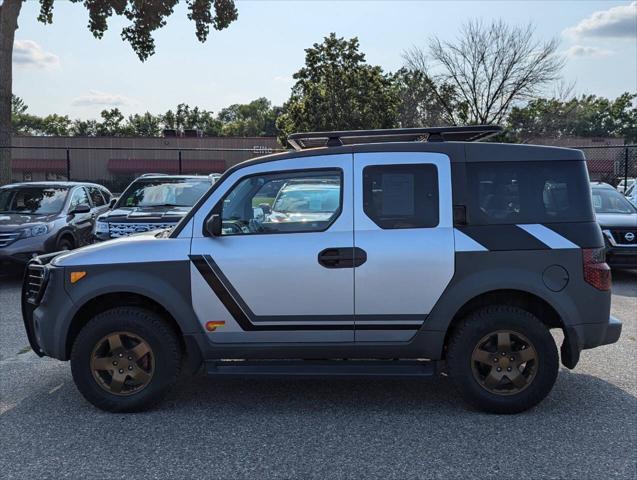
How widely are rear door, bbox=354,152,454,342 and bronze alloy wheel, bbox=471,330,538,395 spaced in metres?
0.51

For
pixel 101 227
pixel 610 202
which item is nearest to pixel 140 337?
pixel 101 227

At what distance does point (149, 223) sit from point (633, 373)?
21.8ft

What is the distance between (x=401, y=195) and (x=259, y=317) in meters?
1.39

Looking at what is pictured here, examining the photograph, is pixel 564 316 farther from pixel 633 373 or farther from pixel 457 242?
pixel 633 373

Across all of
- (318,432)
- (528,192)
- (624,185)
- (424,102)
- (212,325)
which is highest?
(424,102)

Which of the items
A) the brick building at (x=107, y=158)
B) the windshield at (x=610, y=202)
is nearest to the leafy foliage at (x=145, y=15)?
the windshield at (x=610, y=202)

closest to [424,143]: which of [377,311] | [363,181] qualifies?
[363,181]

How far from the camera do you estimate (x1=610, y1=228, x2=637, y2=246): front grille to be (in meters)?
9.87

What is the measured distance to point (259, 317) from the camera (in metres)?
4.36

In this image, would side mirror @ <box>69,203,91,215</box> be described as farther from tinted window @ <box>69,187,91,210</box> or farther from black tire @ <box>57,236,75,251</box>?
black tire @ <box>57,236,75,251</box>

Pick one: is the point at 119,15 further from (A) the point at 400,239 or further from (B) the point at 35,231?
(A) the point at 400,239

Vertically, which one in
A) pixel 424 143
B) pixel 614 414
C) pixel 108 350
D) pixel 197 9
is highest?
pixel 197 9

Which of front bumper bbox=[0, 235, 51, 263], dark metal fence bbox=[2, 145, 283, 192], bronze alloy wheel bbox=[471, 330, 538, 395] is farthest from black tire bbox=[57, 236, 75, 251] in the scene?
dark metal fence bbox=[2, 145, 283, 192]

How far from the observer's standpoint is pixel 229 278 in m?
4.33
